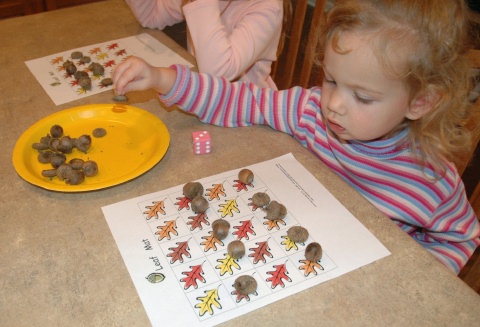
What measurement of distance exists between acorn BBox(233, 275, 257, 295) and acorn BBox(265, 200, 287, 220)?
0.15 meters

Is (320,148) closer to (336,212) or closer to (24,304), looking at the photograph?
(336,212)

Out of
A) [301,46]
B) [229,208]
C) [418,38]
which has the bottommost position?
[301,46]

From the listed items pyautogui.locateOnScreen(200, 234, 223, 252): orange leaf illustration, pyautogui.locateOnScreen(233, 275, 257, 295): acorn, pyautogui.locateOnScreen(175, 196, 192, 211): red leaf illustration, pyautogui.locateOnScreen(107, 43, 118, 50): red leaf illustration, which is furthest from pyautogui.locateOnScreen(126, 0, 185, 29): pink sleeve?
pyautogui.locateOnScreen(233, 275, 257, 295): acorn

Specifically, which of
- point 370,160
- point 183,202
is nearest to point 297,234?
point 183,202

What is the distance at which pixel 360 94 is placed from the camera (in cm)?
80

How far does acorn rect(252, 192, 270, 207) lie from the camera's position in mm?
799

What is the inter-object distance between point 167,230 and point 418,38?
0.56 m

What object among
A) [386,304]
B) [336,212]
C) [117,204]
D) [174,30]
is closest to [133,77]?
[117,204]

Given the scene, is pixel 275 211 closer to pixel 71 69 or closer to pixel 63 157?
pixel 63 157

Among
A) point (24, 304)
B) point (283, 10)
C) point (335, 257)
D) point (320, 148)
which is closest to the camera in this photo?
point (24, 304)

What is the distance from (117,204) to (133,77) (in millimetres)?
311

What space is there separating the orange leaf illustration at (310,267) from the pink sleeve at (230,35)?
26.5 inches

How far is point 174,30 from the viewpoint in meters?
2.22

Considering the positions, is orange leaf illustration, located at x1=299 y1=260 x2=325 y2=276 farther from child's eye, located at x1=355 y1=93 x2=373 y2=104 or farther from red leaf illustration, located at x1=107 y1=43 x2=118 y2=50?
Result: red leaf illustration, located at x1=107 y1=43 x2=118 y2=50
